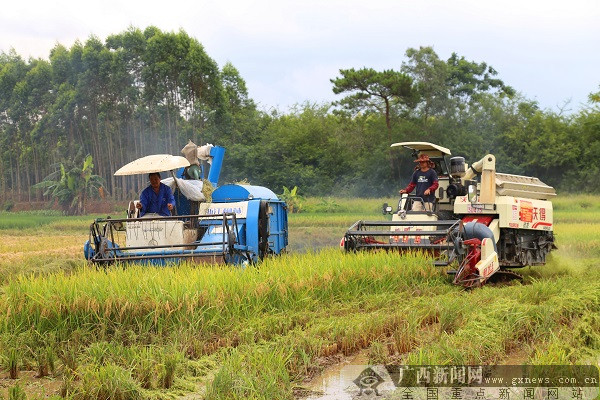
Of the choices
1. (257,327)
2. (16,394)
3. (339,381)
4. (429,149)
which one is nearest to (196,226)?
(429,149)

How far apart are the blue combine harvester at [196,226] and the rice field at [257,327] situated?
31.9 inches

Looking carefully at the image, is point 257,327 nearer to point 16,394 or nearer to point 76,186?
point 16,394

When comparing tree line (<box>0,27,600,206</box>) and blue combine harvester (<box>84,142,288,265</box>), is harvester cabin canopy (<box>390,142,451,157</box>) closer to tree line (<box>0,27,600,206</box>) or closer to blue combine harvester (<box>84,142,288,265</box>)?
blue combine harvester (<box>84,142,288,265</box>)

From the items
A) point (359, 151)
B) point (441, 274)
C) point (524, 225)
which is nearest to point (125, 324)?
point (441, 274)

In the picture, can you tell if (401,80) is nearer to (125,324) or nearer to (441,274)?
(441,274)

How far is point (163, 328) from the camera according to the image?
6.25 metres

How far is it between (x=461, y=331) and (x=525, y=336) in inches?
24.2

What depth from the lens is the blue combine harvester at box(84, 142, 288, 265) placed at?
8961 mm

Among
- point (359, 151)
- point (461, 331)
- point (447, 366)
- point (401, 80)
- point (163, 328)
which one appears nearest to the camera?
point (447, 366)

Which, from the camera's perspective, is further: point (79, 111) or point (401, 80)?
point (79, 111)

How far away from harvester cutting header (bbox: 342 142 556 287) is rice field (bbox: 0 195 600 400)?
0.63 metres

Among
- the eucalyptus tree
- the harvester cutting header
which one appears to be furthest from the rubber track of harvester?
the eucalyptus tree

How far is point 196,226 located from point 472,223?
3678mm

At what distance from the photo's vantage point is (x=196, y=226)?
10.0 m
